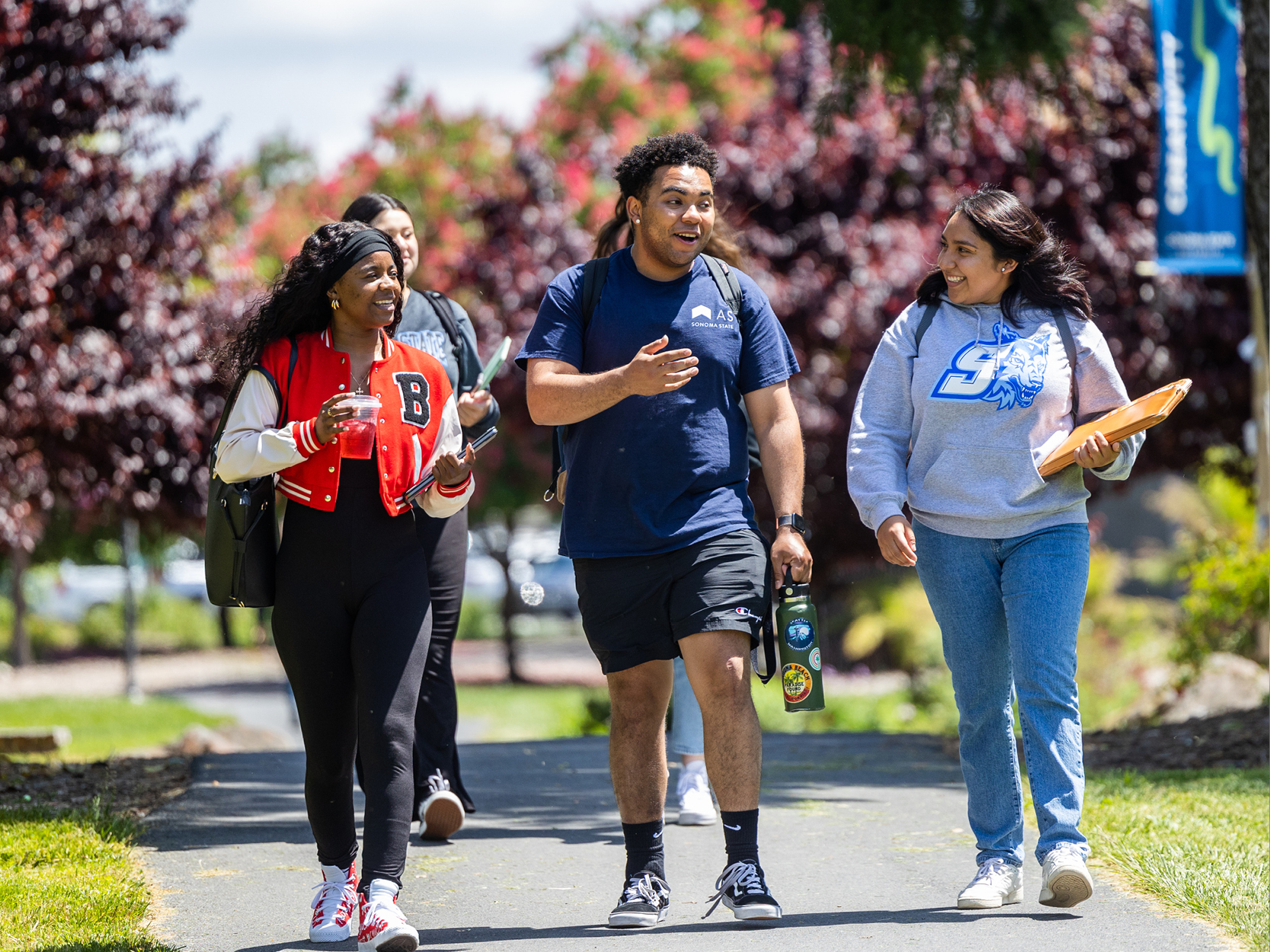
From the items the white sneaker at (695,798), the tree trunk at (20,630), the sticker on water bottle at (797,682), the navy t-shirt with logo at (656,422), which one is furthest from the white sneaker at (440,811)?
the tree trunk at (20,630)

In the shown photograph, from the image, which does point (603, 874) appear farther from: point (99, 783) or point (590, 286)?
point (99, 783)

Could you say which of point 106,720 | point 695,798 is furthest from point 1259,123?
point 106,720

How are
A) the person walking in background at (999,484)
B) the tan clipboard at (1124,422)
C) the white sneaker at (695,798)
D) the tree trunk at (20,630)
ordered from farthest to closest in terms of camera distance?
the tree trunk at (20,630)
the white sneaker at (695,798)
the person walking in background at (999,484)
the tan clipboard at (1124,422)

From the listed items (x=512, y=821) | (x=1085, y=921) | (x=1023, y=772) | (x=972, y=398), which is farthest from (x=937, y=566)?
(x=1023, y=772)

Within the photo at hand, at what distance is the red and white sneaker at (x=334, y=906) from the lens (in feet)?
13.0

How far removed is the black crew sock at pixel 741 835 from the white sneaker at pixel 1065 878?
0.81 metres

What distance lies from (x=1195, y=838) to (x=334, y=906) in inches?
115

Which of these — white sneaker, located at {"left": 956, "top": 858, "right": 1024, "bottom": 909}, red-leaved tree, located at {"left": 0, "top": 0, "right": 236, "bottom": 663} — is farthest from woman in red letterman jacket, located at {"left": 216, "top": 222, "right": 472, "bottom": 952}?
red-leaved tree, located at {"left": 0, "top": 0, "right": 236, "bottom": 663}

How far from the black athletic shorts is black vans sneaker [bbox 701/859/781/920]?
0.62 m

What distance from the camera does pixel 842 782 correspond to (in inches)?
263

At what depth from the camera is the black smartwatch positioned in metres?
4.09

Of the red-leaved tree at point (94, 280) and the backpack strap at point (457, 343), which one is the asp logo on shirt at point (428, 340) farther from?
the red-leaved tree at point (94, 280)

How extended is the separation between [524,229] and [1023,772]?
7260 mm

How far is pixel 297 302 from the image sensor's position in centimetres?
407
